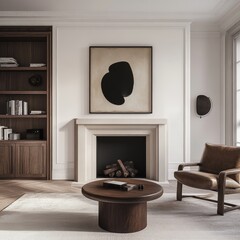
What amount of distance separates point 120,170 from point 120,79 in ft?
5.18

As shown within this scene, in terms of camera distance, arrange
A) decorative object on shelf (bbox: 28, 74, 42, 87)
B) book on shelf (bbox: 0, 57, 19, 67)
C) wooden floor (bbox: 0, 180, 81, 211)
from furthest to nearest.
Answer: decorative object on shelf (bbox: 28, 74, 42, 87)
book on shelf (bbox: 0, 57, 19, 67)
wooden floor (bbox: 0, 180, 81, 211)

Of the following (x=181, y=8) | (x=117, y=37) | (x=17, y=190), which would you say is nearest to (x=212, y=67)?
(x=181, y=8)

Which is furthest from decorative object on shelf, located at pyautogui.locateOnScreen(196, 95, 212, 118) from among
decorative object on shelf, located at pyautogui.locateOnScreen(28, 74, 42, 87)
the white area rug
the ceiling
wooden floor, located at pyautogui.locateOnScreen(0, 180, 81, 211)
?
decorative object on shelf, located at pyautogui.locateOnScreen(28, 74, 42, 87)

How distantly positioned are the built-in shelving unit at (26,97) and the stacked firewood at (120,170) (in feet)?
3.38

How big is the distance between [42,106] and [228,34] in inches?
141

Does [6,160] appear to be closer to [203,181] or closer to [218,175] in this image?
[203,181]

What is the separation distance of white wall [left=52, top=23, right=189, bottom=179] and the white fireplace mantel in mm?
202

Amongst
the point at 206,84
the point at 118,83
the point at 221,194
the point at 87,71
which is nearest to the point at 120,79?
the point at 118,83

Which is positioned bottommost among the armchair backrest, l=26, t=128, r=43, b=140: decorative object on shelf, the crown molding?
the armchair backrest

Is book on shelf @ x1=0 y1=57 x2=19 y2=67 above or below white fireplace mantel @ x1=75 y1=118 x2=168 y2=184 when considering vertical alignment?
above

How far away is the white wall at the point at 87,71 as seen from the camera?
4766 millimetres

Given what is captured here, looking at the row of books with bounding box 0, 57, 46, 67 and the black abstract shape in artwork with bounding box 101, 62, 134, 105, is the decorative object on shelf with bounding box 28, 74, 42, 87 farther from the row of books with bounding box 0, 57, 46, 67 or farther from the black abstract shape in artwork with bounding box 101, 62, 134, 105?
the black abstract shape in artwork with bounding box 101, 62, 134, 105

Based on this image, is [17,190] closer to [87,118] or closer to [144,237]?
[87,118]

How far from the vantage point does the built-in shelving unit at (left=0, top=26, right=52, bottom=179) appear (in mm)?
4672
